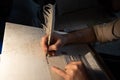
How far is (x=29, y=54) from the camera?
87cm

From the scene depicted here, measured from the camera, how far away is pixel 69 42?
1.00m

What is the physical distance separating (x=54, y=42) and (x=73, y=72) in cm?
23

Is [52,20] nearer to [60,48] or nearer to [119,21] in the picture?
[60,48]

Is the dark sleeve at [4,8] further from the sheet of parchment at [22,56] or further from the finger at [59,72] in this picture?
the finger at [59,72]

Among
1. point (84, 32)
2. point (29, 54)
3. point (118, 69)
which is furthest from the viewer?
point (84, 32)

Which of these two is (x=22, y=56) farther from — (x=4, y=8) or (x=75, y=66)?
(x=4, y=8)

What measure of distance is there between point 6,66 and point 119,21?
1.95 feet

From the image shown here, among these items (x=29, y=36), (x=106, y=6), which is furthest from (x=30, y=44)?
(x=106, y=6)

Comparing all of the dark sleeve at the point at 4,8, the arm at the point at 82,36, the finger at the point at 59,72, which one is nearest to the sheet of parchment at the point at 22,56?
the finger at the point at 59,72

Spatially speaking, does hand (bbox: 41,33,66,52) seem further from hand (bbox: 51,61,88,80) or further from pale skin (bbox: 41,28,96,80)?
hand (bbox: 51,61,88,80)

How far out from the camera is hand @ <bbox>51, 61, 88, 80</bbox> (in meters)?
0.73

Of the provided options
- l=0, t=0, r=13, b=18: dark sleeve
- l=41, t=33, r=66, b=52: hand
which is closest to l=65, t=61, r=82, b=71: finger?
l=41, t=33, r=66, b=52: hand

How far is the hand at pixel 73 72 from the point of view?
0.73 metres

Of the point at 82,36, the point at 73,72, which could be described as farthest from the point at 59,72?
the point at 82,36
